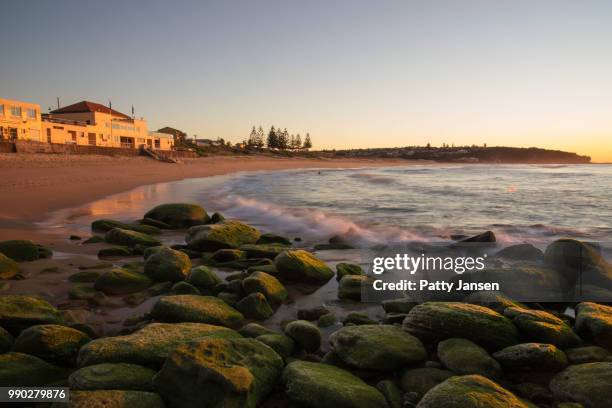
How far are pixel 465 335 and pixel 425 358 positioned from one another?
456 millimetres

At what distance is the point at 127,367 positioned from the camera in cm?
296

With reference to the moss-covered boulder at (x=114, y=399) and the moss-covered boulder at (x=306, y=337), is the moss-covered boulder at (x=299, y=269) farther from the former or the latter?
the moss-covered boulder at (x=114, y=399)

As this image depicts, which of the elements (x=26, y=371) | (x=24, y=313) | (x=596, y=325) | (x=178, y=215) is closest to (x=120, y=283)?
(x=24, y=313)

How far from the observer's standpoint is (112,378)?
2.82m

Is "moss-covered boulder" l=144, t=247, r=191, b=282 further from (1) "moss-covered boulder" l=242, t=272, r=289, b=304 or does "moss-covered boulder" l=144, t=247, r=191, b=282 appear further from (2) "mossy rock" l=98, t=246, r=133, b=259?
(2) "mossy rock" l=98, t=246, r=133, b=259

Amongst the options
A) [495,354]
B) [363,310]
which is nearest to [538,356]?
[495,354]

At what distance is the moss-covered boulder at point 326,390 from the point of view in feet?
9.21

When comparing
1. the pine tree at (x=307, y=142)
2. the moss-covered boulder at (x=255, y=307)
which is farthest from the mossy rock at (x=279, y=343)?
the pine tree at (x=307, y=142)

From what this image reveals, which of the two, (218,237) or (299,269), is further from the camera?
(218,237)

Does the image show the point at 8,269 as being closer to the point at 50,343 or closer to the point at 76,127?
the point at 50,343

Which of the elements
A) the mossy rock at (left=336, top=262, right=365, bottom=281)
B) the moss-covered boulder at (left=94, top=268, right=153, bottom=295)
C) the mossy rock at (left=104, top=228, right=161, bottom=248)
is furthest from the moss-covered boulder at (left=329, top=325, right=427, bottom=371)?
the mossy rock at (left=104, top=228, right=161, bottom=248)

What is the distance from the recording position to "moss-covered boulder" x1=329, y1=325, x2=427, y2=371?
11.1ft

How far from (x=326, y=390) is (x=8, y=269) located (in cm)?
486

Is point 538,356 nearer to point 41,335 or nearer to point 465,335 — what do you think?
point 465,335
